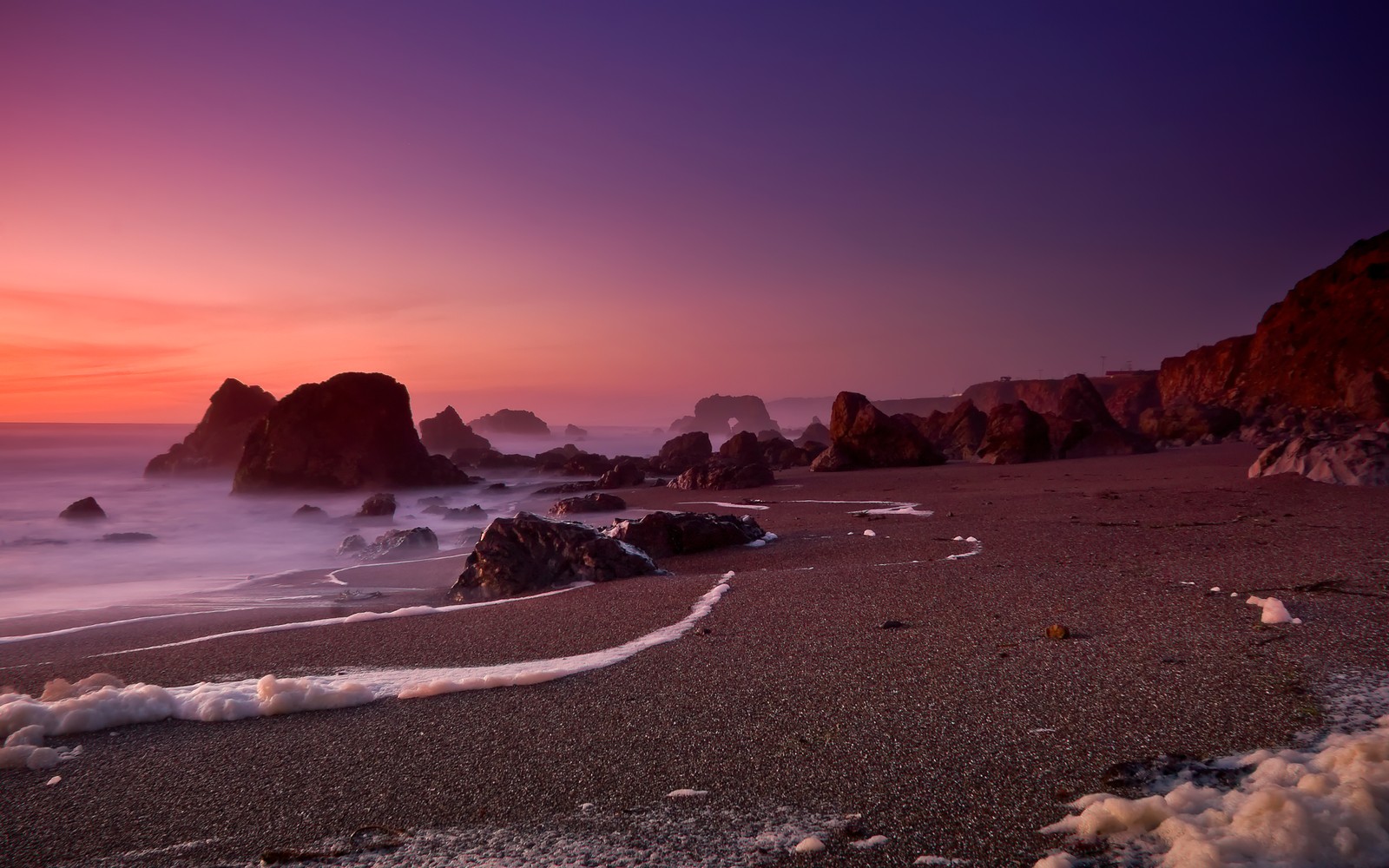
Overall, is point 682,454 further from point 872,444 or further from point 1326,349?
point 1326,349

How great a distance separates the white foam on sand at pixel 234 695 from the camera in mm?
3066

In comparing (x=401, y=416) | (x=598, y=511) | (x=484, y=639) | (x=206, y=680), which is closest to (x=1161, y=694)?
(x=484, y=639)

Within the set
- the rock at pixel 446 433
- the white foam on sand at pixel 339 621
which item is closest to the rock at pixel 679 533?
the white foam on sand at pixel 339 621

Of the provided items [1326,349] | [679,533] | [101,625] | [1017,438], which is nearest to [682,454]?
[1017,438]

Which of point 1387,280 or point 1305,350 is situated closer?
point 1387,280

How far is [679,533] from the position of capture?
775 cm

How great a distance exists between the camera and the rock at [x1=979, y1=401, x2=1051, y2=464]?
1889 cm

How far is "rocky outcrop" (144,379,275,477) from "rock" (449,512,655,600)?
34056mm

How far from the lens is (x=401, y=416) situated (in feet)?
94.8

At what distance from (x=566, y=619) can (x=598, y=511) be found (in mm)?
8937

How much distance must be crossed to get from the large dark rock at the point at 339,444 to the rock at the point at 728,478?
1393 centimetres

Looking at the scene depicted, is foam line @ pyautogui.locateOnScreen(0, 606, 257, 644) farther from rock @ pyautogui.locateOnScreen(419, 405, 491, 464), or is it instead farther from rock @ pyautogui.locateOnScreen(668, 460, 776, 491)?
rock @ pyautogui.locateOnScreen(419, 405, 491, 464)

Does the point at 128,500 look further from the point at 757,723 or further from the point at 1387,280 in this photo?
the point at 1387,280

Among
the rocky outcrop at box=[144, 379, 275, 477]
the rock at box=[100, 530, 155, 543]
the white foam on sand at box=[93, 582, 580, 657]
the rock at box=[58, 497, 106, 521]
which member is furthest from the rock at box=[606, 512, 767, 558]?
the rocky outcrop at box=[144, 379, 275, 477]
